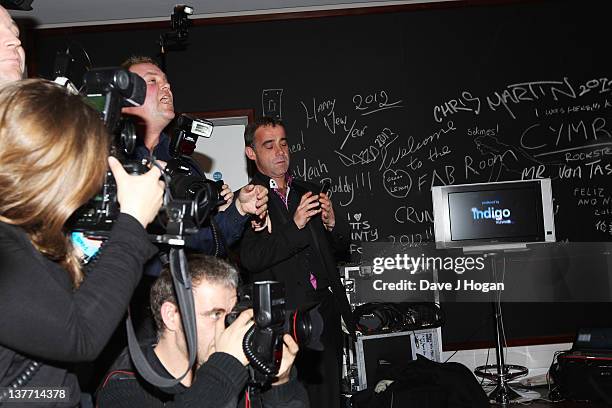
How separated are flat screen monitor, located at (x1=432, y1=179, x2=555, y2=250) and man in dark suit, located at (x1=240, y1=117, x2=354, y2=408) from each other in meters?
1.69

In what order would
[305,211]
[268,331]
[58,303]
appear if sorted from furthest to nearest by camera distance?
[305,211], [268,331], [58,303]

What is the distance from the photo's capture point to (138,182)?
52.3 inches

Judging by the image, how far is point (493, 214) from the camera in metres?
5.20

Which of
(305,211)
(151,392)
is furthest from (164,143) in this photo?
(151,392)

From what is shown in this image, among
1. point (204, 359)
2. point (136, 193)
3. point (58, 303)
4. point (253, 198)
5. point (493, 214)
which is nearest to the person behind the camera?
point (58, 303)

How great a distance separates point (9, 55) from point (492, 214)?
13.3 ft

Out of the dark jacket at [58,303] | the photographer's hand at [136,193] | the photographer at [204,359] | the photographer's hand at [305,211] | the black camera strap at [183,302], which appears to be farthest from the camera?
the photographer's hand at [305,211]

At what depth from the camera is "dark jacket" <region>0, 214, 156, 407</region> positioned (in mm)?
1159

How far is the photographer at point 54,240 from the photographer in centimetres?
117

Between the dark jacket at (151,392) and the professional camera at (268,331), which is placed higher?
the professional camera at (268,331)

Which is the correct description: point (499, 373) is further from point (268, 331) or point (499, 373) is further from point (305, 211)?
point (268, 331)

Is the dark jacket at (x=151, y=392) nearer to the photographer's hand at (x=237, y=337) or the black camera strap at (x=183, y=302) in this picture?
the photographer's hand at (x=237, y=337)

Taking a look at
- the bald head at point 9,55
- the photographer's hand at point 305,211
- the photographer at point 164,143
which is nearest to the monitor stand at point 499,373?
the photographer's hand at point 305,211

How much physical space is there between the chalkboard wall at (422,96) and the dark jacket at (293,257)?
2.05 metres
